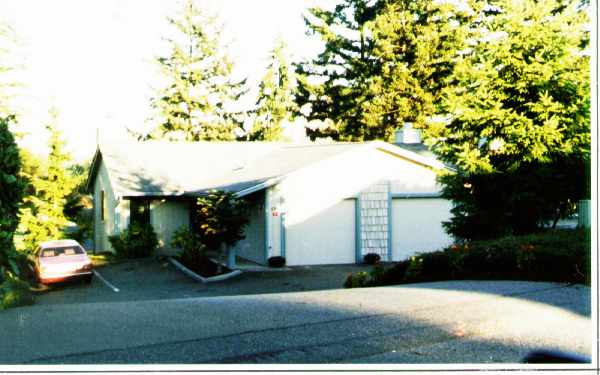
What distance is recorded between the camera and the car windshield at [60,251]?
12.5m

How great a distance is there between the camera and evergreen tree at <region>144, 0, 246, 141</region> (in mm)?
29703

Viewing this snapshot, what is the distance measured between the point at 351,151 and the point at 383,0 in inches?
220

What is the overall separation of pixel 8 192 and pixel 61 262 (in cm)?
622

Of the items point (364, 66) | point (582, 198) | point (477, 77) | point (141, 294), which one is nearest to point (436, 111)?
point (477, 77)

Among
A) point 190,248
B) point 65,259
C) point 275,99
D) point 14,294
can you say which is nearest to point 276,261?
point 190,248

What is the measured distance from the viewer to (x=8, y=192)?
Result: 7.51 meters

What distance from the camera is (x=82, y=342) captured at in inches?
268

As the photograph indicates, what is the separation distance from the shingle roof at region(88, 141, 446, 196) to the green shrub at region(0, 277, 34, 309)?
24.9ft

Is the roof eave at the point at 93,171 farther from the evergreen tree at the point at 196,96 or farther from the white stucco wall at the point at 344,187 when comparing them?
the white stucco wall at the point at 344,187

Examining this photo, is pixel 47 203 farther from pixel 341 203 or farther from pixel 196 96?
pixel 196 96

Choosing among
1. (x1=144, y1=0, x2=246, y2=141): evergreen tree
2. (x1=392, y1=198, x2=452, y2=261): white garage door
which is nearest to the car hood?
(x1=392, y1=198, x2=452, y2=261): white garage door

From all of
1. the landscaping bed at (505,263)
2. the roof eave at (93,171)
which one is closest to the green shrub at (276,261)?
the landscaping bed at (505,263)

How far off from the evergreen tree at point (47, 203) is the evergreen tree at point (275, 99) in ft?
35.9

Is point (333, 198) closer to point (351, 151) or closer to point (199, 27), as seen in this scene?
point (351, 151)
